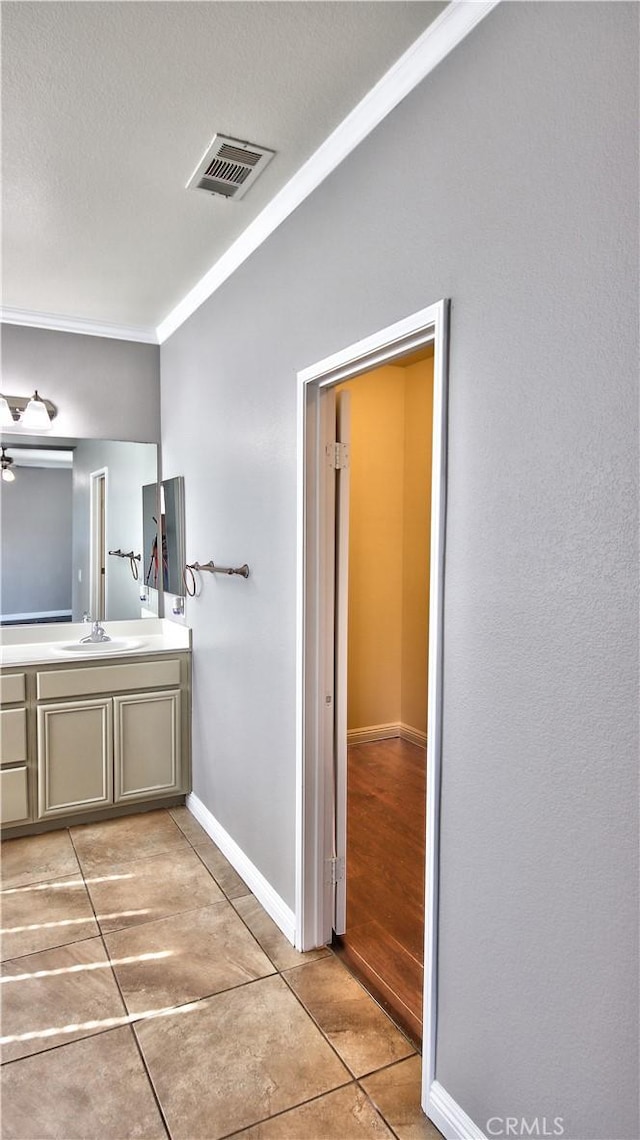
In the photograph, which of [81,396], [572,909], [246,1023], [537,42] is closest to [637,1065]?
[572,909]

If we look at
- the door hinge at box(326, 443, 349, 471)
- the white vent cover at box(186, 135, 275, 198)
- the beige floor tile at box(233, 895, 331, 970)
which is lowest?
the beige floor tile at box(233, 895, 331, 970)

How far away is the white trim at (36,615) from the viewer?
3515 mm

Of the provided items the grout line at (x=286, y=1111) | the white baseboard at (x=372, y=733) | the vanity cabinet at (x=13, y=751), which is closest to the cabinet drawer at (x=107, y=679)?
the vanity cabinet at (x=13, y=751)

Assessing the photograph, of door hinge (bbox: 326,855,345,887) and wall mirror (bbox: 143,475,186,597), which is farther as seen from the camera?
wall mirror (bbox: 143,475,186,597)

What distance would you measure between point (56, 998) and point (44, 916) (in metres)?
0.50

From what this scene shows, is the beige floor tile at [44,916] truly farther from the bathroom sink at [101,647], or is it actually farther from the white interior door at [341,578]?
the white interior door at [341,578]

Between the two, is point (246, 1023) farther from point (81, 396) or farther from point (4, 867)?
point (81, 396)

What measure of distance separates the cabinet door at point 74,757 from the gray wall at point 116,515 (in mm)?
655

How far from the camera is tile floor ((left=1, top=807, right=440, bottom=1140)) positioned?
1.67m

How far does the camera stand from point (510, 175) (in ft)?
4.54

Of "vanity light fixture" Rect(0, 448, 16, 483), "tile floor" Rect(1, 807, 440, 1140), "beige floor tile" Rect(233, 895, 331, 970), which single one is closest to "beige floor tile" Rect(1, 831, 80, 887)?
"tile floor" Rect(1, 807, 440, 1140)

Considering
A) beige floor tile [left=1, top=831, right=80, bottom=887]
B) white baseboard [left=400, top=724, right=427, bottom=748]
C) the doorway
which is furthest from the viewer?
white baseboard [left=400, top=724, right=427, bottom=748]

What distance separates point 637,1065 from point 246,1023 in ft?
4.09

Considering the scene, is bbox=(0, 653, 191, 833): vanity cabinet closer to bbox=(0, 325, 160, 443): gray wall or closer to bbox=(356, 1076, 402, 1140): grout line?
bbox=(0, 325, 160, 443): gray wall
